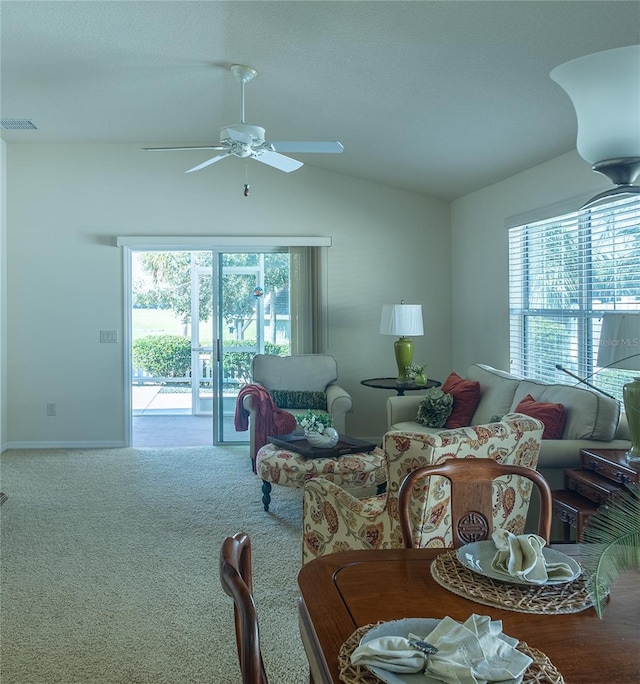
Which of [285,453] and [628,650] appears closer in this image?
[628,650]

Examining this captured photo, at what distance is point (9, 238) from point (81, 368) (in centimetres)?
145

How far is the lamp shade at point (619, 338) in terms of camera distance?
2.85 meters

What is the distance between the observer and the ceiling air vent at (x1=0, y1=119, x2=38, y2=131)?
5492mm

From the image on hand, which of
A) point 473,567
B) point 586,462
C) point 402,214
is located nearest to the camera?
point 473,567

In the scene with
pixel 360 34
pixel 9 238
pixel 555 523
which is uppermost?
pixel 360 34

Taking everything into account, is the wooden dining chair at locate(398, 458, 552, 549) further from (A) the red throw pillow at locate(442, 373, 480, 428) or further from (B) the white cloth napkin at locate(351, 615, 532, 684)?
(A) the red throw pillow at locate(442, 373, 480, 428)

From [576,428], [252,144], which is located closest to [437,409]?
[576,428]

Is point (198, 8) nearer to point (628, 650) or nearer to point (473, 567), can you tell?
point (473, 567)

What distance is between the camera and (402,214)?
6863 millimetres

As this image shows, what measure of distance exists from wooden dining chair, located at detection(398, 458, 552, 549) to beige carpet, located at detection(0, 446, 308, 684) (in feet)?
3.47

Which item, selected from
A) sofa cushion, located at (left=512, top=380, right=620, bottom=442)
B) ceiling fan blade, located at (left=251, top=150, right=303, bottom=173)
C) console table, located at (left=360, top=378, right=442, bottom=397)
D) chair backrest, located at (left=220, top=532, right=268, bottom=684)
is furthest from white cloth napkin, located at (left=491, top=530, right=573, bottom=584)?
console table, located at (left=360, top=378, right=442, bottom=397)

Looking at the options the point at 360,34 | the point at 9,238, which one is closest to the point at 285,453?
the point at 360,34

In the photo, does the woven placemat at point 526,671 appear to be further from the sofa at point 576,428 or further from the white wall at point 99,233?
the white wall at point 99,233

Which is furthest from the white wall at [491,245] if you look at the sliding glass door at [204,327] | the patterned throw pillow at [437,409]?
the sliding glass door at [204,327]
